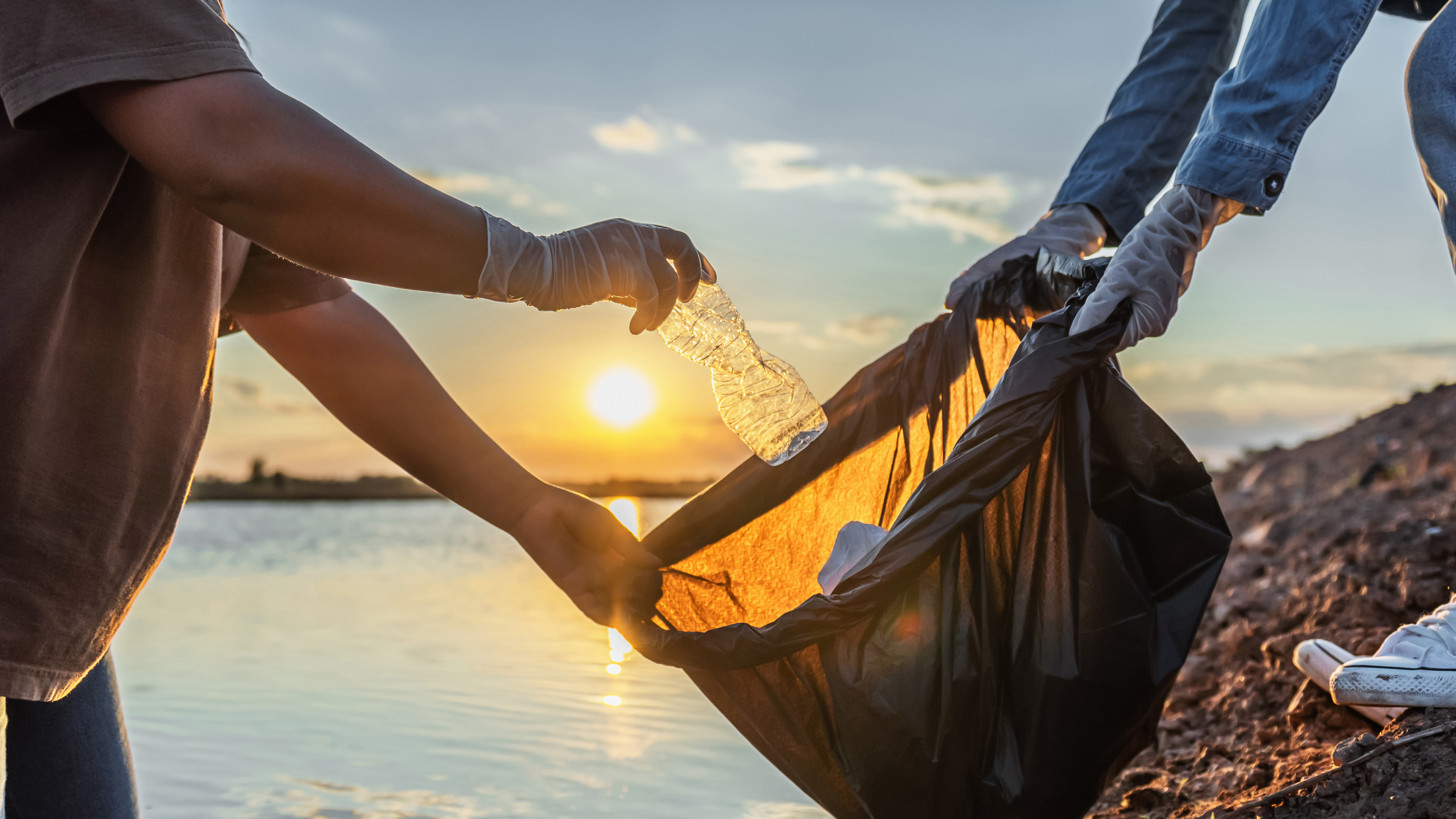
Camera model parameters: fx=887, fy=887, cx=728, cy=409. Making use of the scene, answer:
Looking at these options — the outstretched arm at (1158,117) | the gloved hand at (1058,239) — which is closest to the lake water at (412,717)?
the gloved hand at (1058,239)

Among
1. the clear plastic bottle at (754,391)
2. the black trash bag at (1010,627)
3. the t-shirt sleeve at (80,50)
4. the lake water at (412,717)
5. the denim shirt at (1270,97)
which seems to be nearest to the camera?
the t-shirt sleeve at (80,50)

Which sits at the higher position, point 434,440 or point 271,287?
point 271,287

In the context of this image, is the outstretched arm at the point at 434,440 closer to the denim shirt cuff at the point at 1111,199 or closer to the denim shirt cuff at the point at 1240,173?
the denim shirt cuff at the point at 1240,173

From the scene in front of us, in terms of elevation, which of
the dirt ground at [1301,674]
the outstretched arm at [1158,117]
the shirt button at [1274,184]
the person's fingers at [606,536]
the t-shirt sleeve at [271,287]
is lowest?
the dirt ground at [1301,674]

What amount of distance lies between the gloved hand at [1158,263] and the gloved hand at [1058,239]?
1.43 feet

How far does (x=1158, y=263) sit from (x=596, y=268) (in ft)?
2.82

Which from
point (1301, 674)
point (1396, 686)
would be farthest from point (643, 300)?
point (1301, 674)

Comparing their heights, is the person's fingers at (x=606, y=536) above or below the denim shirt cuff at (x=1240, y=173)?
below

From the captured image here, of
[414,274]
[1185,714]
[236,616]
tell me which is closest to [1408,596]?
[1185,714]

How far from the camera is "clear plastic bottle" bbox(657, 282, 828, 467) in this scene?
171 centimetres

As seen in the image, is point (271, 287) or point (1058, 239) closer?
point (271, 287)

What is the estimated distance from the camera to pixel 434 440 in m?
1.58

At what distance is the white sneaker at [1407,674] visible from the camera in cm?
142

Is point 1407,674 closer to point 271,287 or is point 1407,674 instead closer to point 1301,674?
point 1301,674
